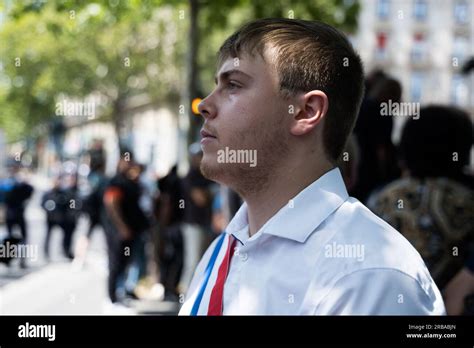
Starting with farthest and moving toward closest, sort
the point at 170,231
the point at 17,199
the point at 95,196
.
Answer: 1. the point at 17,199
2. the point at 95,196
3. the point at 170,231

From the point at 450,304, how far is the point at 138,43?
24.0 m

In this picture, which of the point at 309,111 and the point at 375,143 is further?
the point at 375,143

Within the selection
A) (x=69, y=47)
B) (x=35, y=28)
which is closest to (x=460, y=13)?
(x=69, y=47)

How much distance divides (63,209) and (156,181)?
3.21 meters

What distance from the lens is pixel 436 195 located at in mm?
2586

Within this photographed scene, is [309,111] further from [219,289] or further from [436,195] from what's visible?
[436,195]

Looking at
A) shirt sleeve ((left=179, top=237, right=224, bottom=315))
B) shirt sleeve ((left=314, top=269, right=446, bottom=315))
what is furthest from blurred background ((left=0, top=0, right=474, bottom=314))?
shirt sleeve ((left=314, top=269, right=446, bottom=315))

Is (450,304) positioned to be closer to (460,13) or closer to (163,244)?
(163,244)

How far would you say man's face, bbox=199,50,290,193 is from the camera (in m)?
1.55

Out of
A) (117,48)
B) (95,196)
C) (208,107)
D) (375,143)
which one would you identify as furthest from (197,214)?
(117,48)

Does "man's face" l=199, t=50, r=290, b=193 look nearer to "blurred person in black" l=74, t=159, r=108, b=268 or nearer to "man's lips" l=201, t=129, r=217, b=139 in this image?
"man's lips" l=201, t=129, r=217, b=139

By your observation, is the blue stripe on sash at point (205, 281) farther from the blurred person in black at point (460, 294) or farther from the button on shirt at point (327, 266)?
the blurred person in black at point (460, 294)

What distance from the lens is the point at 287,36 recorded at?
5.07ft

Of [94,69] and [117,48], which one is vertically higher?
[117,48]
